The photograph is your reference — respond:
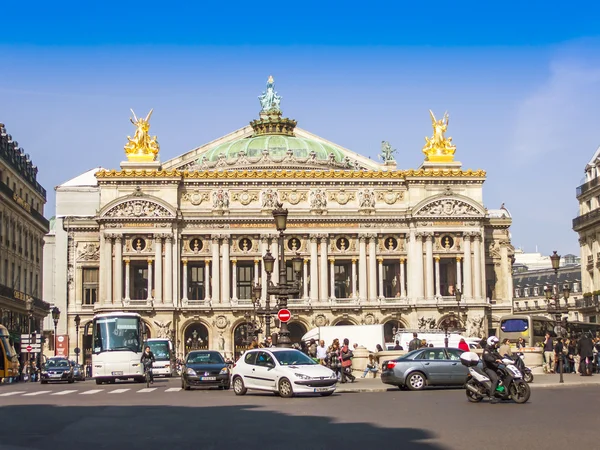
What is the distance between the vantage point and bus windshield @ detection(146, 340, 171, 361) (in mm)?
71250

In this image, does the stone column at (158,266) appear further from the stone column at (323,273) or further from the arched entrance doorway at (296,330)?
the stone column at (323,273)

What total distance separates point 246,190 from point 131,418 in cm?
7474

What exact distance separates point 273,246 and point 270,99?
111ft

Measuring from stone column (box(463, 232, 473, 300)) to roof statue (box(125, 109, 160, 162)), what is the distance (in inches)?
1183

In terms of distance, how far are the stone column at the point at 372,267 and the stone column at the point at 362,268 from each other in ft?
1.54

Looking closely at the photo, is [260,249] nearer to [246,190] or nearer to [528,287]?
[246,190]

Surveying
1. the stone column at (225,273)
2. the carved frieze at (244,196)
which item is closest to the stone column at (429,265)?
the carved frieze at (244,196)

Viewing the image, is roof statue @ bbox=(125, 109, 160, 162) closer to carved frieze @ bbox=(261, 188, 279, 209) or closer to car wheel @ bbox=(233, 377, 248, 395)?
carved frieze @ bbox=(261, 188, 279, 209)

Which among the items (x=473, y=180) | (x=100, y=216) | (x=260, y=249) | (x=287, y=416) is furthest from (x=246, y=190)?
(x=287, y=416)

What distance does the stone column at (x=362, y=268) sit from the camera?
100438mm

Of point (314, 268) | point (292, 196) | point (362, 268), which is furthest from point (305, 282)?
point (292, 196)

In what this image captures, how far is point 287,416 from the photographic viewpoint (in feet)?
86.7

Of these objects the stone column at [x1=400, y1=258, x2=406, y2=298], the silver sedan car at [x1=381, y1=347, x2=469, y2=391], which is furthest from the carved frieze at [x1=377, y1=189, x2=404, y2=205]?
the silver sedan car at [x1=381, y1=347, x2=469, y2=391]

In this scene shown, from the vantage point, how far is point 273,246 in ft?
332
